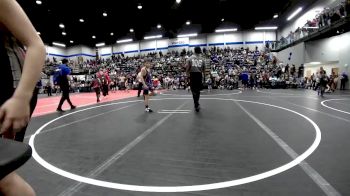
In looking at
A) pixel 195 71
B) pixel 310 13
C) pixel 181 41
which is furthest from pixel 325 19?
pixel 181 41

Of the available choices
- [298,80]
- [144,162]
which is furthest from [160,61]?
Result: [144,162]

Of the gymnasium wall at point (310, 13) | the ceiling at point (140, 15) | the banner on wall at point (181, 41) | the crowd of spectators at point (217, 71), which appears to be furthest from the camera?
the banner on wall at point (181, 41)

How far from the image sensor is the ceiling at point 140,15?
2474 cm

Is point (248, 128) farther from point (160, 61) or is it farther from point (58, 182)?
point (160, 61)

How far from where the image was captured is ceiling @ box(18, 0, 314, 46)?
24739 mm

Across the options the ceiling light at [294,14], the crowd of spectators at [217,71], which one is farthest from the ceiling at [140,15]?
the crowd of spectators at [217,71]

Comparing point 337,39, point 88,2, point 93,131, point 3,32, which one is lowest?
point 93,131

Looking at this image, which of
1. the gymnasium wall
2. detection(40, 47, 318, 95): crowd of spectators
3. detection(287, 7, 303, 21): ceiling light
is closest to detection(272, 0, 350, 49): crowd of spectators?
the gymnasium wall

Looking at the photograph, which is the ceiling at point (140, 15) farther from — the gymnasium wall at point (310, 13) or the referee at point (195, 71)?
the referee at point (195, 71)

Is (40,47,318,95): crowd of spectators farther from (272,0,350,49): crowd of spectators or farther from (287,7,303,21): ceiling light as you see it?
(287,7,303,21): ceiling light

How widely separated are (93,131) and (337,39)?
68.2ft

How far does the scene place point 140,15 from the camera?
2948 centimetres

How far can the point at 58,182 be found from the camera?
9.20ft

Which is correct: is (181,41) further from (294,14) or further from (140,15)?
(294,14)
